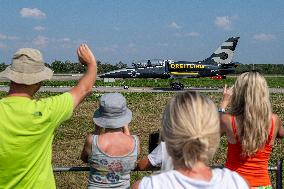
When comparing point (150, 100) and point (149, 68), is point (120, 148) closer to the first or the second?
point (150, 100)

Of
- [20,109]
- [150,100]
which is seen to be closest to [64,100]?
[20,109]

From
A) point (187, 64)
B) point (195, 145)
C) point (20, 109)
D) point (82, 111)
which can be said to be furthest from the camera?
point (187, 64)

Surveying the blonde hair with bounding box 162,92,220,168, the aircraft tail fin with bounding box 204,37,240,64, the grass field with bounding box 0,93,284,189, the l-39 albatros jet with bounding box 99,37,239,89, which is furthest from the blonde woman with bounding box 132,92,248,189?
the aircraft tail fin with bounding box 204,37,240,64

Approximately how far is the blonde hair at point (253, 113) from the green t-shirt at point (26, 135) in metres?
1.40

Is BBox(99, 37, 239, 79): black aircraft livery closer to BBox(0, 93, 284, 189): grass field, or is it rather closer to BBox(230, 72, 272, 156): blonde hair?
BBox(0, 93, 284, 189): grass field

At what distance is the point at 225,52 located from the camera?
43.2 meters

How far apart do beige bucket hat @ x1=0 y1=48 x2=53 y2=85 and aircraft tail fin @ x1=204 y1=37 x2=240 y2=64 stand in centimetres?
4022

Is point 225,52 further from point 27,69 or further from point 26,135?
point 26,135

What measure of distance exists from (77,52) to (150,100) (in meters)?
22.4

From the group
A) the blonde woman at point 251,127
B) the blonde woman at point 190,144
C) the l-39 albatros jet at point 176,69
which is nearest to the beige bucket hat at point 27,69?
the blonde woman at point 190,144

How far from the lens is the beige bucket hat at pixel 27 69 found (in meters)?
2.90

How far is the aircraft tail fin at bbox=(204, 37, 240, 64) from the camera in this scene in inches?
1687

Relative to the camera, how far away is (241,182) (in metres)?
2.25

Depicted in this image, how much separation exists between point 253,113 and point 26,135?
174 centimetres
